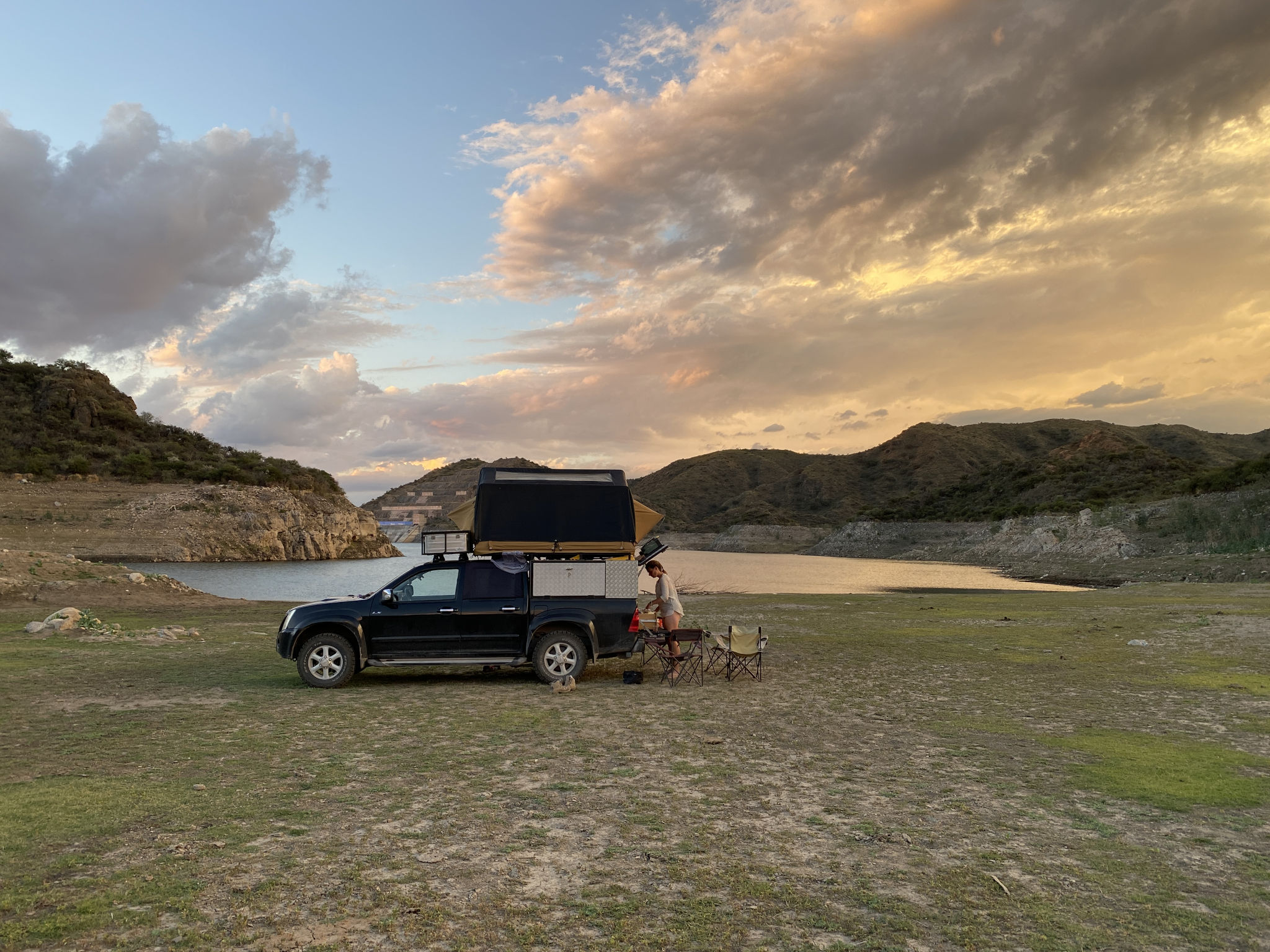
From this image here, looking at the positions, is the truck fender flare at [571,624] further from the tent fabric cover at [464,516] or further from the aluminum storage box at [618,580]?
the tent fabric cover at [464,516]

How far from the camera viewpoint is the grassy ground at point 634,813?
4.21 meters

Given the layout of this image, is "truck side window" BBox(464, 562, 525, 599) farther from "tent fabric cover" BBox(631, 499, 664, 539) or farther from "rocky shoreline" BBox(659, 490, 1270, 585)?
"rocky shoreline" BBox(659, 490, 1270, 585)

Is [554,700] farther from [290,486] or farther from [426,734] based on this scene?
[290,486]

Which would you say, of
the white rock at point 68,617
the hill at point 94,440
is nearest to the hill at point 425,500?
the hill at point 94,440

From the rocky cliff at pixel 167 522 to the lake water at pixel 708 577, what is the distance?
2376mm

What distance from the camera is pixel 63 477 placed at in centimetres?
8344

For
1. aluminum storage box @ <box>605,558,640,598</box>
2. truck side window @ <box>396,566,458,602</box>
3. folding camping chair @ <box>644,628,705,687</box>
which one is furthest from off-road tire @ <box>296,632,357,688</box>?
folding camping chair @ <box>644,628,705,687</box>

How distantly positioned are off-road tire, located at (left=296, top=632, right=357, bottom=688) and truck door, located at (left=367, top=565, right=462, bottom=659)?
40 cm

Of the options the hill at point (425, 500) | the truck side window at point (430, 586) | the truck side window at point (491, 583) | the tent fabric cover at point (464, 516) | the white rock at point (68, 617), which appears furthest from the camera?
the hill at point (425, 500)

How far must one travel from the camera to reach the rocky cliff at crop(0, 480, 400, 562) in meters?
72.9

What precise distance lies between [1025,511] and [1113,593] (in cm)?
7889

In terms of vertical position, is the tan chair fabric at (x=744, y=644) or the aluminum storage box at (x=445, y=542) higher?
the aluminum storage box at (x=445, y=542)

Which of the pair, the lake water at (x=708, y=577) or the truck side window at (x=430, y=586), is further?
the lake water at (x=708, y=577)

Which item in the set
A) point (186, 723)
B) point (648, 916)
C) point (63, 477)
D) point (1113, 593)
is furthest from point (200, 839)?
point (63, 477)
